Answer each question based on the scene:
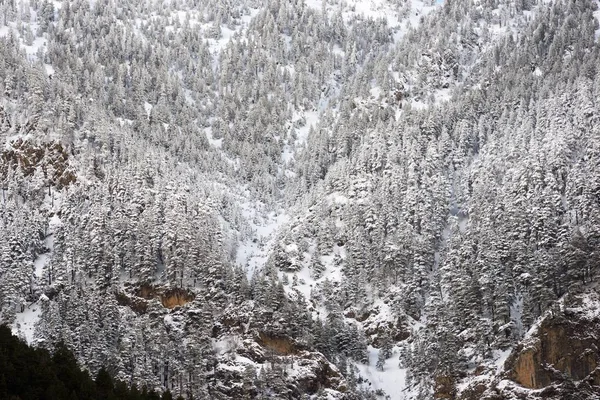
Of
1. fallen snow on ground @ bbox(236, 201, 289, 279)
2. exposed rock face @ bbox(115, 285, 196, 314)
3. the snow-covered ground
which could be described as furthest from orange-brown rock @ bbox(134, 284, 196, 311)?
fallen snow on ground @ bbox(236, 201, 289, 279)

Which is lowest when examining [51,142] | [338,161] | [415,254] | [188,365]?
[188,365]

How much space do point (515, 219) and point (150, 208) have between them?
64309 millimetres

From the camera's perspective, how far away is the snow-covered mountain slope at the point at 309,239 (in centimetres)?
10531

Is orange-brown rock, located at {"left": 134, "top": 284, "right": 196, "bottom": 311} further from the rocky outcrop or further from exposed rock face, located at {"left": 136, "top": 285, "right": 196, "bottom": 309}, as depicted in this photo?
the rocky outcrop

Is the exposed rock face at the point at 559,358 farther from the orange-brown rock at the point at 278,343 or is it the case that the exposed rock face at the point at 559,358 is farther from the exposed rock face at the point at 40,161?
the exposed rock face at the point at 40,161

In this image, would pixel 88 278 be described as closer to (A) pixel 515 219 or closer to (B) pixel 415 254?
(B) pixel 415 254

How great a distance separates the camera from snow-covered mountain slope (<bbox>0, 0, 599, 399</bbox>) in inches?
4146

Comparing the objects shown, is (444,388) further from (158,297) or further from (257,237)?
(257,237)

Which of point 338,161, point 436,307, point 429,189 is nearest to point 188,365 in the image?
point 436,307

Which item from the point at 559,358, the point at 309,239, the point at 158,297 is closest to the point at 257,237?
the point at 309,239

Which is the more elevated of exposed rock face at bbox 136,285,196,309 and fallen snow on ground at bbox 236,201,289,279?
fallen snow on ground at bbox 236,201,289,279

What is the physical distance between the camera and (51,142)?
6068 inches

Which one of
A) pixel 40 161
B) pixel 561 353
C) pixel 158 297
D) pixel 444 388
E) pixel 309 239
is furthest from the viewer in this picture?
pixel 40 161

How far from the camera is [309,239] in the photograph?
146 meters
